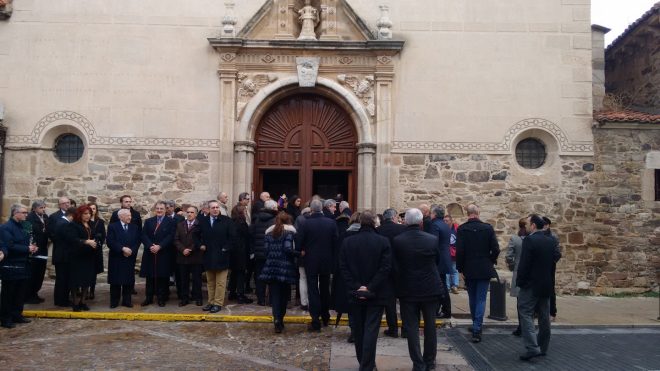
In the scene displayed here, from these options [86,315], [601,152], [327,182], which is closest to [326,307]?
[86,315]

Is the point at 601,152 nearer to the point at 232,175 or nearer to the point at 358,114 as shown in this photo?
the point at 358,114

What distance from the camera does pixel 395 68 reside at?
11602mm

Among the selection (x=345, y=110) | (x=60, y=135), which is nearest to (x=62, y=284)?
(x=60, y=135)

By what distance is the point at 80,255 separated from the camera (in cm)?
809

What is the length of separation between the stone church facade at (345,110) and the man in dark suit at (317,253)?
4135 mm

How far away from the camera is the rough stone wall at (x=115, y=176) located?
11336mm

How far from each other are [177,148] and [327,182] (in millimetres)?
3553

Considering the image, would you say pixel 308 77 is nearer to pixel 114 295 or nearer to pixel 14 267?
pixel 114 295

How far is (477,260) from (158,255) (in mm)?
4874

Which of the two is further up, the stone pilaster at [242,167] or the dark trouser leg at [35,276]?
the stone pilaster at [242,167]

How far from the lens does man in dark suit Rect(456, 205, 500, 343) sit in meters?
7.20

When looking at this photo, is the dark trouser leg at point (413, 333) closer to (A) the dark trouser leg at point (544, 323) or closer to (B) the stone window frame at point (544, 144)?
(A) the dark trouser leg at point (544, 323)

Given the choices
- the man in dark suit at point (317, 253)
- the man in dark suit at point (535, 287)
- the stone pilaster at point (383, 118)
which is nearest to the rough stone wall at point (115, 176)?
the stone pilaster at point (383, 118)

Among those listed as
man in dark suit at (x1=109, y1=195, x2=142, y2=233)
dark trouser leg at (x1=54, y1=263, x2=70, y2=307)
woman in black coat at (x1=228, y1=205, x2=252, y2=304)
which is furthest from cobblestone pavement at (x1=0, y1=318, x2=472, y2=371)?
man in dark suit at (x1=109, y1=195, x2=142, y2=233)
